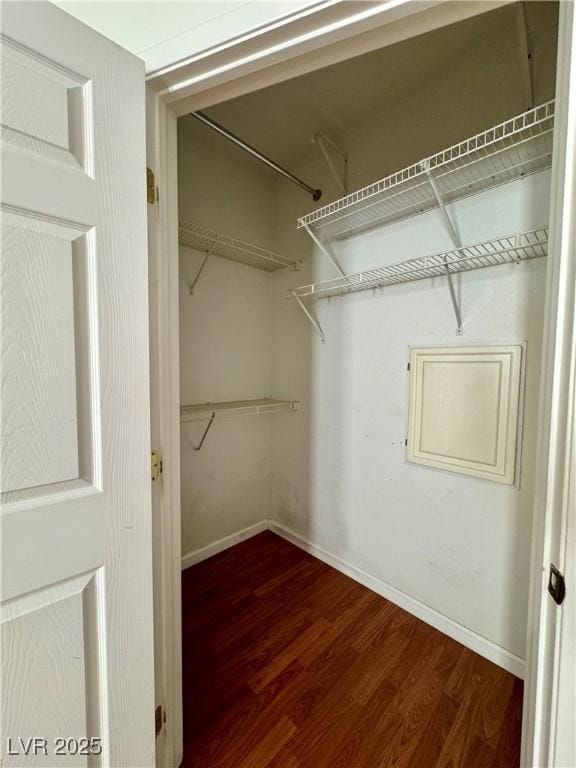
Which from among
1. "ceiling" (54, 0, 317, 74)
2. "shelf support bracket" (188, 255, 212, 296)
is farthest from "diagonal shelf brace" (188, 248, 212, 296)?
"ceiling" (54, 0, 317, 74)

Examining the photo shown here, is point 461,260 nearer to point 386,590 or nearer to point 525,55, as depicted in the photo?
point 525,55

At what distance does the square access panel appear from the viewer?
1296mm

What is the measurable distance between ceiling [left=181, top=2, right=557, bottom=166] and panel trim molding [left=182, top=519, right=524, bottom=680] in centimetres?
241

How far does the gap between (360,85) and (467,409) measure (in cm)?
163

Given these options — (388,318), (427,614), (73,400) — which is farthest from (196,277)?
(427,614)

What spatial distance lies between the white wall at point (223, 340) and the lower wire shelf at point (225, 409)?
5cm

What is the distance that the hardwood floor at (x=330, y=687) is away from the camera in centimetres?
Result: 107

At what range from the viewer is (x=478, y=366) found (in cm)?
136

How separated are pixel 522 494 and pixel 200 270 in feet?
6.39

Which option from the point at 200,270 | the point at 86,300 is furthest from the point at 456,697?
the point at 200,270

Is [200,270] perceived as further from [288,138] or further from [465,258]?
[465,258]

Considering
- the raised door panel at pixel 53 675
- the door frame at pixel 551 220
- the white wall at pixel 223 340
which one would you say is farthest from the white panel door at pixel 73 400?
the white wall at pixel 223 340

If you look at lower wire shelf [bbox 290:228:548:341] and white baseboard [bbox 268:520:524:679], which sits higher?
lower wire shelf [bbox 290:228:548:341]

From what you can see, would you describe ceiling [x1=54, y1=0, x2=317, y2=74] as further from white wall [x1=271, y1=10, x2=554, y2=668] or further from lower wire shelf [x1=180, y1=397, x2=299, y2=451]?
lower wire shelf [x1=180, y1=397, x2=299, y2=451]
